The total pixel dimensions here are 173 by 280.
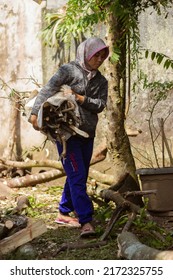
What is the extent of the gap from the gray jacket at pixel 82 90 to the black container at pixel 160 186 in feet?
3.12

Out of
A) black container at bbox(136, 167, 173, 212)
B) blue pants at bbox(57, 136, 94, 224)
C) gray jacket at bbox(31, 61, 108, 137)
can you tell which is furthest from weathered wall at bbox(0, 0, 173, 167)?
blue pants at bbox(57, 136, 94, 224)

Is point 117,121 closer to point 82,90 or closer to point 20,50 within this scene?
point 82,90

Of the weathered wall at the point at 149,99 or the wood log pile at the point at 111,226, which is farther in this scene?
the weathered wall at the point at 149,99

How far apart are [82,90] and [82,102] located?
0.17 meters

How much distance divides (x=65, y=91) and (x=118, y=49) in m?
Answer: 1.39

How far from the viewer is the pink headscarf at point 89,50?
18.1 ft

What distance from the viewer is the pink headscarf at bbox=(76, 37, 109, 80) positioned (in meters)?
5.53

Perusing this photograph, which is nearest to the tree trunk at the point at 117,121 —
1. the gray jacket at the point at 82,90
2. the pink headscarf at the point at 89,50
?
the gray jacket at the point at 82,90

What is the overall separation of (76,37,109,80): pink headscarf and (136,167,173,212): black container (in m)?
1.32

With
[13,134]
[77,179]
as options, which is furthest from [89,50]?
[13,134]

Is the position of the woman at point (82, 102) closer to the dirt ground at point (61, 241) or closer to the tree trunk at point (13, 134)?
the dirt ground at point (61, 241)

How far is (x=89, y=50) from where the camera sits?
18.3ft
